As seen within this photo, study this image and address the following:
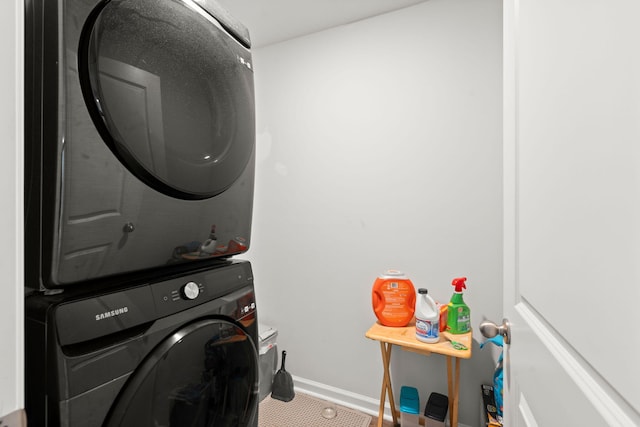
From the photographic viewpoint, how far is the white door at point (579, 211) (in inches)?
14.6

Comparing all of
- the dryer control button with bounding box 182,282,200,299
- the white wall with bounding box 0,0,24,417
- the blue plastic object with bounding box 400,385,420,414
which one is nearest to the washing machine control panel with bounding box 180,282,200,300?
the dryer control button with bounding box 182,282,200,299

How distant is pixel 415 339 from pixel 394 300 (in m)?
0.24

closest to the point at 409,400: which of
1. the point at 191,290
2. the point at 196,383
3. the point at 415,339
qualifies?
the point at 415,339

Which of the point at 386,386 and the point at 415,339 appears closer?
the point at 415,339

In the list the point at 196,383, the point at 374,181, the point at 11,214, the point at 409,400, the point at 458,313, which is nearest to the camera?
the point at 11,214

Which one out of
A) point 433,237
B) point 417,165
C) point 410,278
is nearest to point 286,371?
point 410,278

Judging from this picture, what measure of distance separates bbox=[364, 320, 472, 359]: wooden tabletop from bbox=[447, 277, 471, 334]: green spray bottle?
3 centimetres

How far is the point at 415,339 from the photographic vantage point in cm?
Result: 167

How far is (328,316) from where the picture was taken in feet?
7.27

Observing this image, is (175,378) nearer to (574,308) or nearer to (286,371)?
(574,308)

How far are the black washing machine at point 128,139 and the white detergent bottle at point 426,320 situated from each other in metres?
1.19

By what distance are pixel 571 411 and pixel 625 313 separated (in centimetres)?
25

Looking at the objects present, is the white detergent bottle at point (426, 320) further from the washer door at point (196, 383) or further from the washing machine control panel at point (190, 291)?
the washing machine control panel at point (190, 291)

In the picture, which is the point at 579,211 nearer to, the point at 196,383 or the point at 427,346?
the point at 196,383
